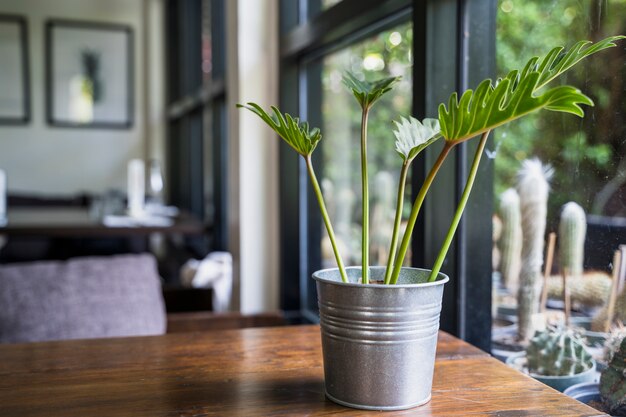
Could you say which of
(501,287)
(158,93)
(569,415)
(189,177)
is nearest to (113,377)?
(569,415)

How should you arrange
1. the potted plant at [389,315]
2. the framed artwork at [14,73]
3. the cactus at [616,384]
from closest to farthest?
the potted plant at [389,315], the cactus at [616,384], the framed artwork at [14,73]

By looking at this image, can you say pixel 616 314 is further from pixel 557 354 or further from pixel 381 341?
pixel 381 341

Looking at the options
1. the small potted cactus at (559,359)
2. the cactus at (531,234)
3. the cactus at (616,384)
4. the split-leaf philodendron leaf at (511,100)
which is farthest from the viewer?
the cactus at (531,234)

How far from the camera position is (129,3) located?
6477 millimetres

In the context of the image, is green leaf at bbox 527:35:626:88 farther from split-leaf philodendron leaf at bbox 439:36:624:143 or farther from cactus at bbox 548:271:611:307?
cactus at bbox 548:271:611:307

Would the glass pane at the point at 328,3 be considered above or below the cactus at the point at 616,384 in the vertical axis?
above

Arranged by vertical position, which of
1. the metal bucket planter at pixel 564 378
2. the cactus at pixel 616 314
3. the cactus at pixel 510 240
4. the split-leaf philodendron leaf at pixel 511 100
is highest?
the split-leaf philodendron leaf at pixel 511 100

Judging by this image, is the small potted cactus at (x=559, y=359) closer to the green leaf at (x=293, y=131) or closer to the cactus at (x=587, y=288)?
the cactus at (x=587, y=288)

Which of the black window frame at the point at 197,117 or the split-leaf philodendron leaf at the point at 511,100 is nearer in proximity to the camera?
the split-leaf philodendron leaf at the point at 511,100

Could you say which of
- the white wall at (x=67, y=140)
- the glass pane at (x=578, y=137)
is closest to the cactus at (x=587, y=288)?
the glass pane at (x=578, y=137)

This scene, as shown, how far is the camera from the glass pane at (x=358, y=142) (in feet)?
5.80

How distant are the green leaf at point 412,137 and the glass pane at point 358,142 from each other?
84cm

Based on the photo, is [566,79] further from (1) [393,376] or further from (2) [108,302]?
(2) [108,302]

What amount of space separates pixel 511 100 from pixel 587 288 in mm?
521
